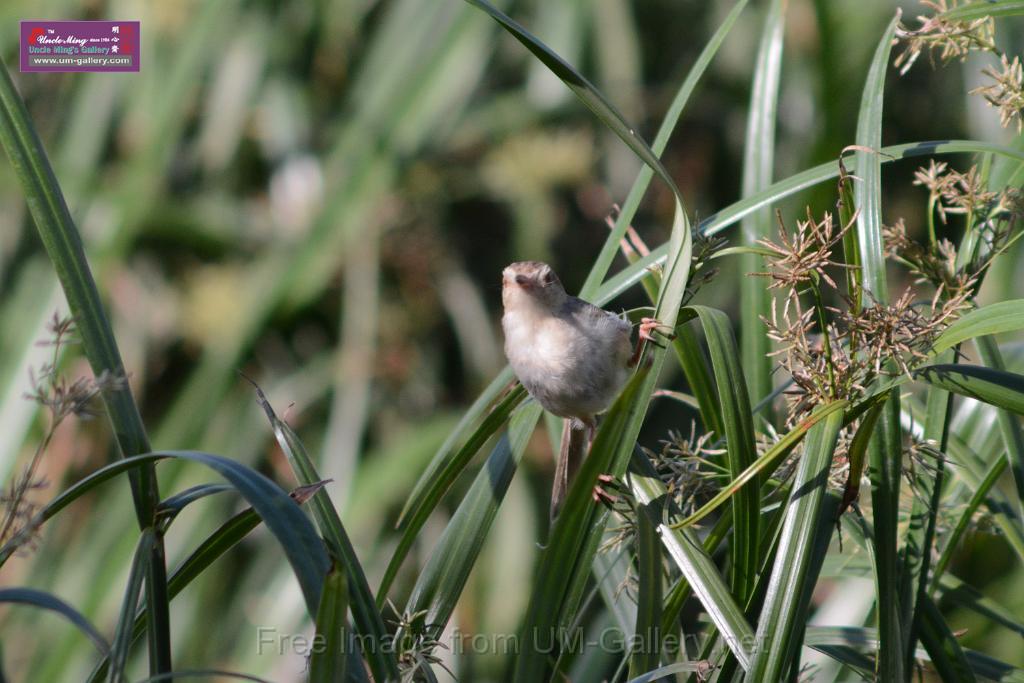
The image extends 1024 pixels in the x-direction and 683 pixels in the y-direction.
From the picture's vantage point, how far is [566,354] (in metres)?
1.68

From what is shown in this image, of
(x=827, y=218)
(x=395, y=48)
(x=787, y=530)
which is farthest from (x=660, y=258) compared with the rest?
(x=395, y=48)

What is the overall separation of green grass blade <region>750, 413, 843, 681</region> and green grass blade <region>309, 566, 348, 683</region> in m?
0.37

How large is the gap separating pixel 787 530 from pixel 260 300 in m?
2.67

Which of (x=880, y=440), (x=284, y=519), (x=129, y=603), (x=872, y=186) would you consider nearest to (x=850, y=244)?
(x=872, y=186)

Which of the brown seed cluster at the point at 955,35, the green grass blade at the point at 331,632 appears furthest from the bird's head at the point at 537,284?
the green grass blade at the point at 331,632

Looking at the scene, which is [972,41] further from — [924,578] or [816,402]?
[924,578]

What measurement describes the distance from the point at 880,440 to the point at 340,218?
256 cm

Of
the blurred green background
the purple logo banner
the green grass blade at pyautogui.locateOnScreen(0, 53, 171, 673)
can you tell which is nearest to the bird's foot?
the green grass blade at pyautogui.locateOnScreen(0, 53, 171, 673)

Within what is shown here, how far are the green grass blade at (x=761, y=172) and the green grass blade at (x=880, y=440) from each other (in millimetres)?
252

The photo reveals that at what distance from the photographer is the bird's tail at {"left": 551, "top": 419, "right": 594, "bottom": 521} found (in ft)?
5.09

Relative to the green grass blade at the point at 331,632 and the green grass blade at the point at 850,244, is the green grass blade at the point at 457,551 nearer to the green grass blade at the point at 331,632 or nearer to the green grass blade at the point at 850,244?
the green grass blade at the point at 331,632

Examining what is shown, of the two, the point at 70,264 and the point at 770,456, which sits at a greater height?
the point at 70,264

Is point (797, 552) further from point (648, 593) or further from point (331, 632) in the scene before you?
point (331, 632)

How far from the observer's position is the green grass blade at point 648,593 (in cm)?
103
